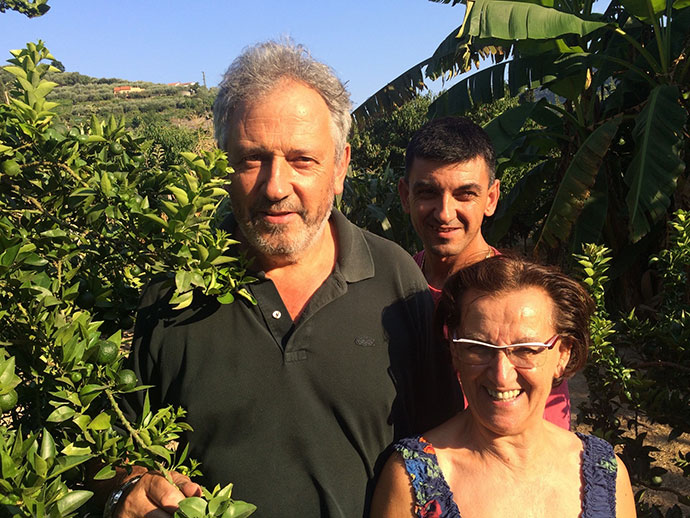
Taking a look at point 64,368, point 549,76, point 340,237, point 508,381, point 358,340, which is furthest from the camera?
point 549,76

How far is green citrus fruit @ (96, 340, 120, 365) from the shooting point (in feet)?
3.95

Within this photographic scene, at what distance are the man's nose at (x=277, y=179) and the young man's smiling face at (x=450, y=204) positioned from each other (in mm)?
1023

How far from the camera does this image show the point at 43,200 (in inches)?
61.9

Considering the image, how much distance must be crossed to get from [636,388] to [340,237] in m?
1.62

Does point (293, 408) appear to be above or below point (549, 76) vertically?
below

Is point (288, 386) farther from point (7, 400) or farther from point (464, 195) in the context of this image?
point (464, 195)

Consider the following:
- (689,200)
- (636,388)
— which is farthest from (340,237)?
(689,200)

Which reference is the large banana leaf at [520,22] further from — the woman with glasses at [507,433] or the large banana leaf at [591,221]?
the woman with glasses at [507,433]

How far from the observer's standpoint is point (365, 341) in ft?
5.60

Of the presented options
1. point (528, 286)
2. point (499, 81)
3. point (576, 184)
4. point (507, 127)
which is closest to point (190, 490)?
point (528, 286)

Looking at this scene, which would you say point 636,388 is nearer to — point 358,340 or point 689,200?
point 358,340

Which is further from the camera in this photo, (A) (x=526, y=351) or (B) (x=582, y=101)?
(B) (x=582, y=101)

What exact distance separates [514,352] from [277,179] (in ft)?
2.61

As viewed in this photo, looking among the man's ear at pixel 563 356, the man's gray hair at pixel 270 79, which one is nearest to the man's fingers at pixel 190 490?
the man's gray hair at pixel 270 79
